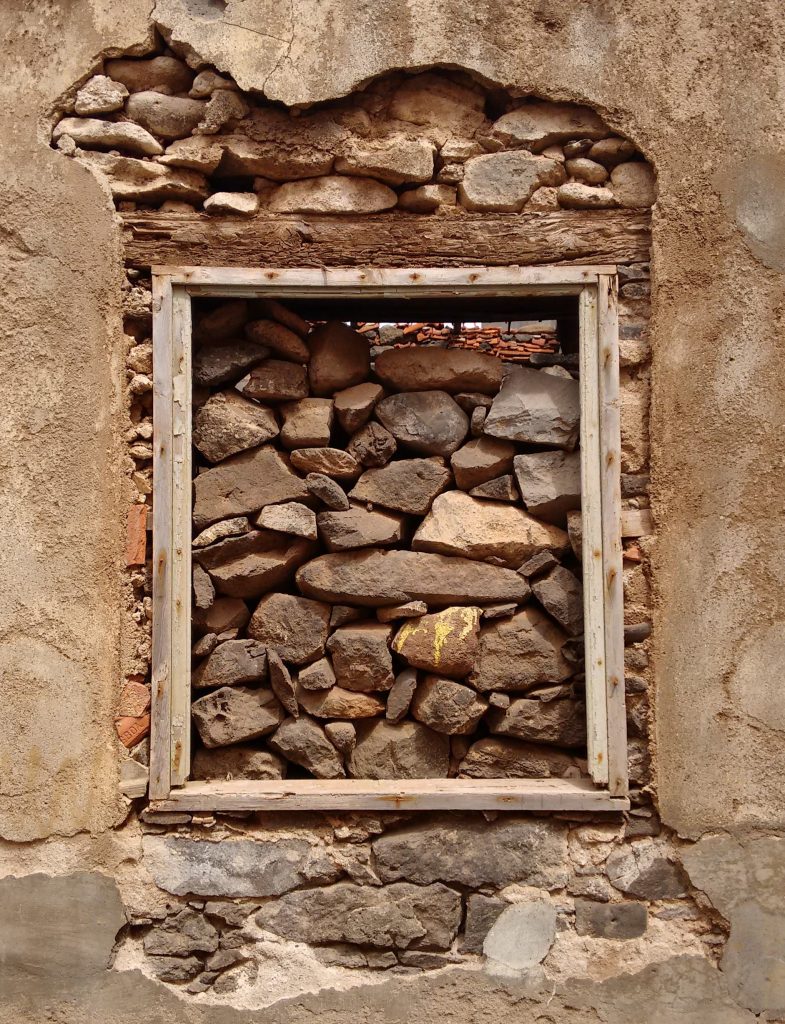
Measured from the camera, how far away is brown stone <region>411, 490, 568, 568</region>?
2.72m

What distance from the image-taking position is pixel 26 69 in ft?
8.43

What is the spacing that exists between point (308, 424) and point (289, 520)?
324 mm

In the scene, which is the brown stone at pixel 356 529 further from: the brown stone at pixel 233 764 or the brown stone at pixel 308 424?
the brown stone at pixel 233 764

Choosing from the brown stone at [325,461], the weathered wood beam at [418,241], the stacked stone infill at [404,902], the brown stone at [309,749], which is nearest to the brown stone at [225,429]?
the brown stone at [325,461]

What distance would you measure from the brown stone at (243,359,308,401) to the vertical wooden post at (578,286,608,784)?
3.04 feet

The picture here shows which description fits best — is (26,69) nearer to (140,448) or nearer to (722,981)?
(140,448)

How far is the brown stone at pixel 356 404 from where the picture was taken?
2.79m

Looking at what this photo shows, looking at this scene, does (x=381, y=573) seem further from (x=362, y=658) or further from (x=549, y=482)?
(x=549, y=482)

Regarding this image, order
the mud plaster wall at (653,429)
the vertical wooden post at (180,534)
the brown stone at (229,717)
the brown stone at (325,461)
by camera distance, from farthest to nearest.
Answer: the brown stone at (325,461) < the brown stone at (229,717) < the vertical wooden post at (180,534) < the mud plaster wall at (653,429)

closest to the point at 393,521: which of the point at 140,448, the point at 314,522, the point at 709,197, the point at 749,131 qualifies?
the point at 314,522

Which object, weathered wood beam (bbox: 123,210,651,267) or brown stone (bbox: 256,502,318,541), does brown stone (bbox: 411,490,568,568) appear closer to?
brown stone (bbox: 256,502,318,541)

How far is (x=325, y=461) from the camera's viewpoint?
109 inches

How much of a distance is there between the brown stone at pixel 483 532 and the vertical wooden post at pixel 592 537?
0.18 m

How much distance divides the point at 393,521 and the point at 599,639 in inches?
29.5
